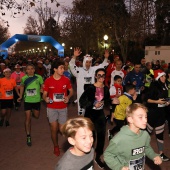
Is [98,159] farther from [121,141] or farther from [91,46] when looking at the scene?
[91,46]

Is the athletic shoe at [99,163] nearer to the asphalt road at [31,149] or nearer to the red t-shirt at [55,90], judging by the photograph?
the asphalt road at [31,149]

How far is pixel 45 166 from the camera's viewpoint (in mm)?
5781

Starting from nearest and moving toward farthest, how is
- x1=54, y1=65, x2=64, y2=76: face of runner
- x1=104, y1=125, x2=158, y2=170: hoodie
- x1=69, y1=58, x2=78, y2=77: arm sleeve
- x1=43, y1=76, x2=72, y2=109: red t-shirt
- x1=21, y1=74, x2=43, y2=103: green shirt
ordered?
x1=104, y1=125, x2=158, y2=170: hoodie
x1=54, y1=65, x2=64, y2=76: face of runner
x1=43, y1=76, x2=72, y2=109: red t-shirt
x1=21, y1=74, x2=43, y2=103: green shirt
x1=69, y1=58, x2=78, y2=77: arm sleeve

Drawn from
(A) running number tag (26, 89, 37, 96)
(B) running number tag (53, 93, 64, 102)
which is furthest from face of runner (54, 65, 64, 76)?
(A) running number tag (26, 89, 37, 96)

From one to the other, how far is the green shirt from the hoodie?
4035mm

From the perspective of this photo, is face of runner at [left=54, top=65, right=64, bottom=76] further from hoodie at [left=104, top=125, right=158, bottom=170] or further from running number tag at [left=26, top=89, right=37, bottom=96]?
hoodie at [left=104, top=125, right=158, bottom=170]

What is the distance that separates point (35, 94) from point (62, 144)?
4.74 feet

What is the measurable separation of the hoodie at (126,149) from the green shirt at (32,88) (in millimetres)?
4035

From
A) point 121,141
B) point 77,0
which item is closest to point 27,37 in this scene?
point 77,0

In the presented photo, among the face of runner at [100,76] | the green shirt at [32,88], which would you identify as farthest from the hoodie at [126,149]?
the green shirt at [32,88]

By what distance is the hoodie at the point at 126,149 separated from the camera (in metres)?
3.38

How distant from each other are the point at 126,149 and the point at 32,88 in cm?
429

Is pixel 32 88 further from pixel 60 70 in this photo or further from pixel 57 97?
pixel 60 70

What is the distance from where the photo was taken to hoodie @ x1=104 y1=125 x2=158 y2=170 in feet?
11.1
